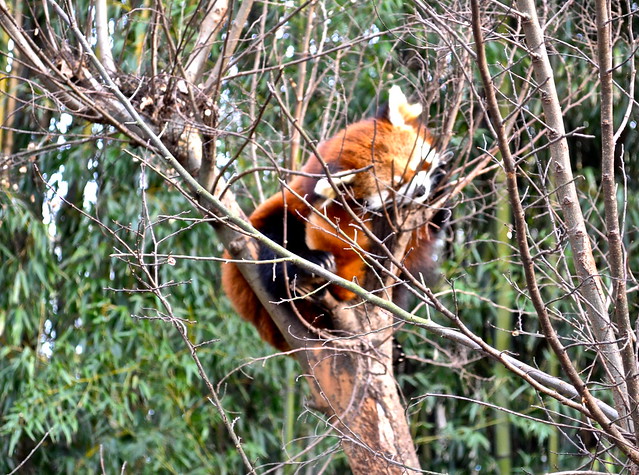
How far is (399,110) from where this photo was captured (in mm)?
2891

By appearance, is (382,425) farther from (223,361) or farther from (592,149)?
(592,149)

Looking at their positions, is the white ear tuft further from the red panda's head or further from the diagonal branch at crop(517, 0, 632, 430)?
the diagonal branch at crop(517, 0, 632, 430)

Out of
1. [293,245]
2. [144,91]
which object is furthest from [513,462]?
[144,91]

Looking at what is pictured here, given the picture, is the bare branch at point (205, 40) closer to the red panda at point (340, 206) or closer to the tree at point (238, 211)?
the tree at point (238, 211)

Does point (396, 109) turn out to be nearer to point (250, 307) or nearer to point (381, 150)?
point (381, 150)

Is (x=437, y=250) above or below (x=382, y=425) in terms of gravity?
above

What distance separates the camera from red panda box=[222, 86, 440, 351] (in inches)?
104

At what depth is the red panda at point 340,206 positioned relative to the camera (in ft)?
8.68

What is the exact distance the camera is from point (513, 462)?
4395 mm

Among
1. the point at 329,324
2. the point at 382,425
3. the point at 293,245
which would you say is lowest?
the point at 382,425

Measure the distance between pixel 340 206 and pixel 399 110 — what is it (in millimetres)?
497

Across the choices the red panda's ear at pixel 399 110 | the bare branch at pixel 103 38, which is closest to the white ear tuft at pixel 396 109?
the red panda's ear at pixel 399 110

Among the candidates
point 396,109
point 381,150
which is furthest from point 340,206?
point 396,109

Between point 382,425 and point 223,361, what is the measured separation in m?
1.91
